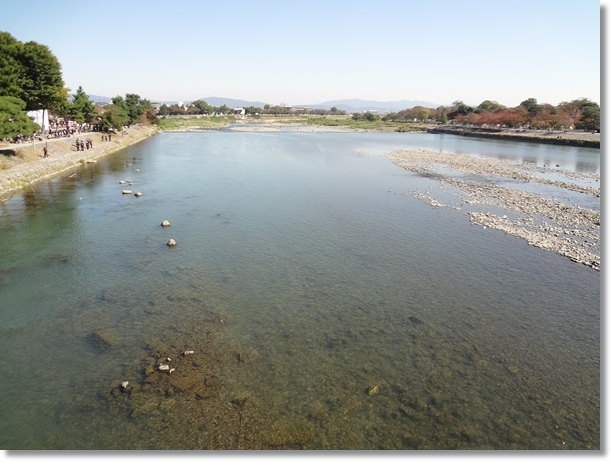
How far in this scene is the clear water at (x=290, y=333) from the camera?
24.7 feet

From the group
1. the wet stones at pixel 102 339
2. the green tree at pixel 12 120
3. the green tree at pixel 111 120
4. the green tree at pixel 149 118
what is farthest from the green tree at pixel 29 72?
the green tree at pixel 149 118

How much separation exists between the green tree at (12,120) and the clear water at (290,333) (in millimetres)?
6940

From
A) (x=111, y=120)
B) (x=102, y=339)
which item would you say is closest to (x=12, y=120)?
(x=102, y=339)

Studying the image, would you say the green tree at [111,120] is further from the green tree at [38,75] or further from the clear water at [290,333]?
the clear water at [290,333]

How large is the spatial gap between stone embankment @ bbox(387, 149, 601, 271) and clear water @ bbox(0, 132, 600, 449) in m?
1.40

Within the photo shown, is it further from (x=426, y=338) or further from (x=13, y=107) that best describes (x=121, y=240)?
(x=13, y=107)

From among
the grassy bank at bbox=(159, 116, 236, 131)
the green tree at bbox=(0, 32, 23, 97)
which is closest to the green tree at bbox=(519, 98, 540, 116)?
the grassy bank at bbox=(159, 116, 236, 131)

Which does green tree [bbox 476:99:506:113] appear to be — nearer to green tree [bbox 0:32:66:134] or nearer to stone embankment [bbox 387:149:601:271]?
stone embankment [bbox 387:149:601:271]

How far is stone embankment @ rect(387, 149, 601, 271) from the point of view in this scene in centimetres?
1750

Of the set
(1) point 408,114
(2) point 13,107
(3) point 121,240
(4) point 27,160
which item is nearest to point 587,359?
(3) point 121,240

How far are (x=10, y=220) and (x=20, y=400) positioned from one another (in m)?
14.4

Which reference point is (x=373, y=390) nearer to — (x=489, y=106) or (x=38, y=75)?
(x=38, y=75)

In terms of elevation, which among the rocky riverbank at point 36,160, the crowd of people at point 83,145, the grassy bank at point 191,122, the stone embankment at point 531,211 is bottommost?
the stone embankment at point 531,211

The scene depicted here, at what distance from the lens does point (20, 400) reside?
25.9 feet
